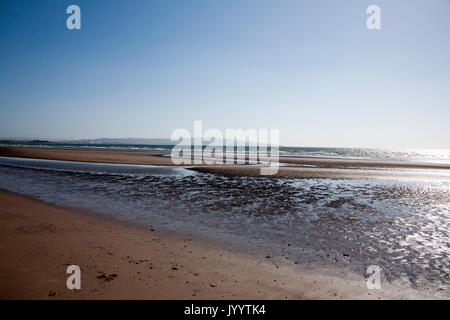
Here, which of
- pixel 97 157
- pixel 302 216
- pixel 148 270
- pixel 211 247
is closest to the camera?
pixel 148 270

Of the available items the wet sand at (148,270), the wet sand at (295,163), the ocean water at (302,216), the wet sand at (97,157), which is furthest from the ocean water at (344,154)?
the wet sand at (148,270)

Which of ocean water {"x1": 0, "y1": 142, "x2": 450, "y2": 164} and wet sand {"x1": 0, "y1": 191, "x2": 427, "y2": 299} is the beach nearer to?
wet sand {"x1": 0, "y1": 191, "x2": 427, "y2": 299}

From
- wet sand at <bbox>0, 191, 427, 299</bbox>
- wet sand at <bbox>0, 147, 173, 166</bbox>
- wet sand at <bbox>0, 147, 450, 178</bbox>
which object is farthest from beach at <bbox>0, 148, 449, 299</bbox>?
wet sand at <bbox>0, 147, 173, 166</bbox>

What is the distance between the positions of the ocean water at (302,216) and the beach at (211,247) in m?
0.05

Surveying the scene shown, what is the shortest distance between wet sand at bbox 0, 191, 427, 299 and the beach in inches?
0.8

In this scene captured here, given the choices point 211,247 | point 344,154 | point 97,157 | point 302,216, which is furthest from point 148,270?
point 344,154

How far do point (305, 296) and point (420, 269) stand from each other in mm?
3289

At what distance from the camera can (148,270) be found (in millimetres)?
5281

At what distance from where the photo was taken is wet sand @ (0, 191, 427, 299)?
450 cm

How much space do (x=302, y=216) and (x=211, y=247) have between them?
4.92m

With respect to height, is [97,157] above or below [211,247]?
above

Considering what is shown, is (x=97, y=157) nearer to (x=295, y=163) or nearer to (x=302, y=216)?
(x=295, y=163)
